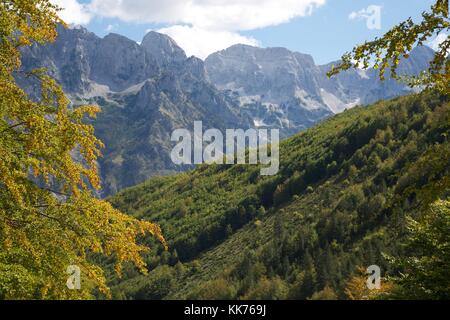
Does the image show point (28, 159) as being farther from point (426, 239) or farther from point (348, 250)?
point (348, 250)

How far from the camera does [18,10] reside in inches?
445

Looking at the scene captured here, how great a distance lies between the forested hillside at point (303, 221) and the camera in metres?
92.8

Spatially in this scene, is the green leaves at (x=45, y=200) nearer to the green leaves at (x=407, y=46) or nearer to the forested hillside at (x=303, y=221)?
the green leaves at (x=407, y=46)

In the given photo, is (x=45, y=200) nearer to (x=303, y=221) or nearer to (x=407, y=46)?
(x=407, y=46)

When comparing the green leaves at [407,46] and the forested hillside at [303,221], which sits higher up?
the green leaves at [407,46]

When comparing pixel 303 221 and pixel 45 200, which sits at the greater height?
pixel 45 200

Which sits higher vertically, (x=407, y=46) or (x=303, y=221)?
(x=407, y=46)

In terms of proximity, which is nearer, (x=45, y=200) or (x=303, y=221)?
(x=45, y=200)

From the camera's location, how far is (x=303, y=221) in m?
122

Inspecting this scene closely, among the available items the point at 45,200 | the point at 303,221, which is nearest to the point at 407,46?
the point at 45,200

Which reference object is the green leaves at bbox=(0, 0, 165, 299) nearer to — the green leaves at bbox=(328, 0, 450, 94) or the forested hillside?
the green leaves at bbox=(328, 0, 450, 94)

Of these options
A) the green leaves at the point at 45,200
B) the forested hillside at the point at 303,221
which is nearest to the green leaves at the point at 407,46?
the green leaves at the point at 45,200
